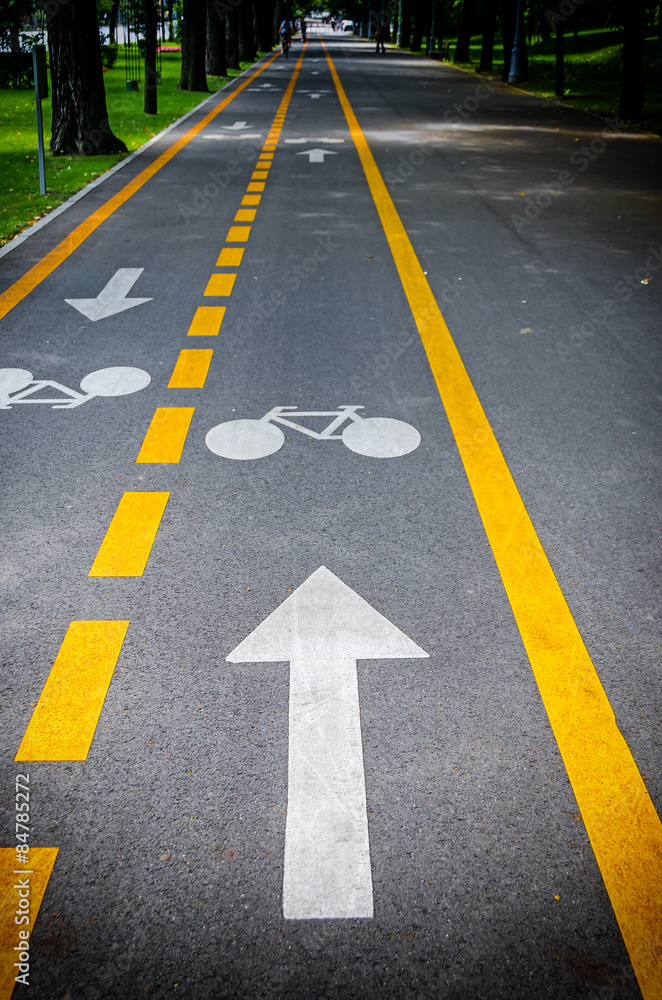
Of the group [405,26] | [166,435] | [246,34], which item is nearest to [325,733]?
[166,435]

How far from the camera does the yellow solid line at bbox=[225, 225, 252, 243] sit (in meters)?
9.13

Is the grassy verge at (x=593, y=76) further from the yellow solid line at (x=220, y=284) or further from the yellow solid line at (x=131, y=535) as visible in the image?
the yellow solid line at (x=131, y=535)

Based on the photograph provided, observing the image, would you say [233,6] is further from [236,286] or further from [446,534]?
[446,534]

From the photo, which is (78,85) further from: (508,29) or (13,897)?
(508,29)

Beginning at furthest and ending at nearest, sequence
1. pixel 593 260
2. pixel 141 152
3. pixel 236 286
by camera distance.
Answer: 1. pixel 141 152
2. pixel 593 260
3. pixel 236 286

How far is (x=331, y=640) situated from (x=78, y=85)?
14.2 m

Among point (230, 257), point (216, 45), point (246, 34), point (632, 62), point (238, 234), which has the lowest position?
point (230, 257)

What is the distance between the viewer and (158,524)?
389 cm

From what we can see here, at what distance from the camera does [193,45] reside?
83.7 ft

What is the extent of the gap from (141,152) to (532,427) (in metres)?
12.8

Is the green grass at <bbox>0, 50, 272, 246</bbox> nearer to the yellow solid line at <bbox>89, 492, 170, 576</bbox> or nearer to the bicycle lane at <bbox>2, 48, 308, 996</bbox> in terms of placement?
the bicycle lane at <bbox>2, 48, 308, 996</bbox>

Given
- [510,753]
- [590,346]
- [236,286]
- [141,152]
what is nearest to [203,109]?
[141,152]

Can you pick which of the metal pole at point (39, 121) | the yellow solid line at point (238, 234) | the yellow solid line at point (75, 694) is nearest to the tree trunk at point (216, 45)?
the metal pole at point (39, 121)

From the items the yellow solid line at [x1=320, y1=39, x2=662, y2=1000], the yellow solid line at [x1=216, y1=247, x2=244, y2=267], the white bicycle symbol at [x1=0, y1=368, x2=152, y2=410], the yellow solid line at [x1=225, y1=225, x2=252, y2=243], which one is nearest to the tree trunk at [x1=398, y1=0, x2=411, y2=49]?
the yellow solid line at [x1=225, y1=225, x2=252, y2=243]
